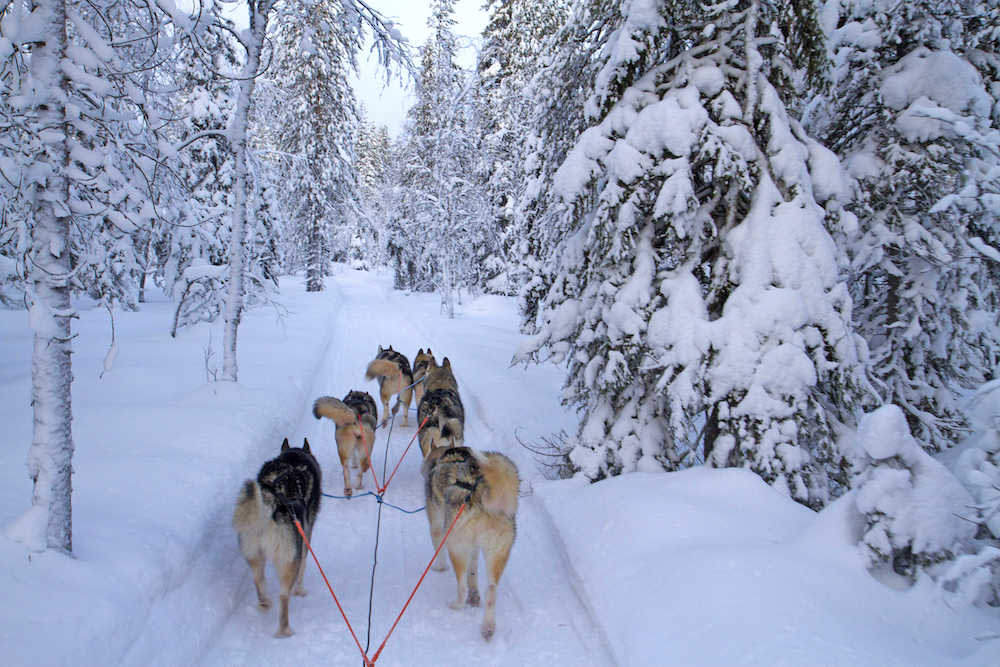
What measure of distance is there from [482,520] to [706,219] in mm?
3923

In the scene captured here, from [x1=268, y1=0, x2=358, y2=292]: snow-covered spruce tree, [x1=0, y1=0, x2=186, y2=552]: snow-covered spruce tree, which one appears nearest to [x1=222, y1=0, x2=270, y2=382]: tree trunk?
[x1=0, y1=0, x2=186, y2=552]: snow-covered spruce tree

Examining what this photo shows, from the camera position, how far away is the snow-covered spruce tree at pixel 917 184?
6.73m

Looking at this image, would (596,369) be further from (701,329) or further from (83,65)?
(83,65)

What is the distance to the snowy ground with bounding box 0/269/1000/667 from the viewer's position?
3.04 metres

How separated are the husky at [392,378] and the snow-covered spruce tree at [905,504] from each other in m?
7.06

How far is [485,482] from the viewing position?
3988 millimetres

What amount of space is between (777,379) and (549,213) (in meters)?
3.24

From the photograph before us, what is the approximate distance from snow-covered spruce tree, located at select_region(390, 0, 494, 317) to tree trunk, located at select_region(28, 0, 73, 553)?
60.5 feet

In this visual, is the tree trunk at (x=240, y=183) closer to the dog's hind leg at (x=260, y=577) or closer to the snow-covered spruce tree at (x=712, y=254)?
the snow-covered spruce tree at (x=712, y=254)

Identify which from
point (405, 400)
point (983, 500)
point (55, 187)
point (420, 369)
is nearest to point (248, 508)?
point (55, 187)

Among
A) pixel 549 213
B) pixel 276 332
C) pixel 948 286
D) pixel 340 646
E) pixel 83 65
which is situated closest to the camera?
pixel 83 65

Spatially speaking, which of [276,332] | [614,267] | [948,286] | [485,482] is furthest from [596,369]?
[276,332]

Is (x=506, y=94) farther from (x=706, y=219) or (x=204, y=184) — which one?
(x=706, y=219)

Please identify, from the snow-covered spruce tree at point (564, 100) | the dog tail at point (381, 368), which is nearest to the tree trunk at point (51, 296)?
the snow-covered spruce tree at point (564, 100)
